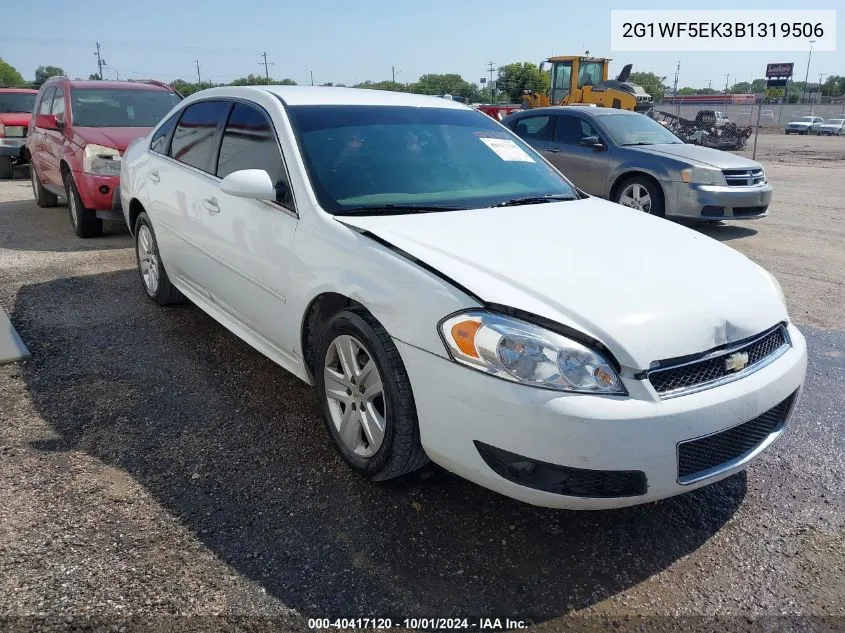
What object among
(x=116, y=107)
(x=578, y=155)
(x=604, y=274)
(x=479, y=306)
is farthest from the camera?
(x=578, y=155)

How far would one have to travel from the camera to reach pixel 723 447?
2.40 metres

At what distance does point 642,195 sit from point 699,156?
844 mm

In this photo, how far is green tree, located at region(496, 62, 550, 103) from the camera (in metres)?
56.4

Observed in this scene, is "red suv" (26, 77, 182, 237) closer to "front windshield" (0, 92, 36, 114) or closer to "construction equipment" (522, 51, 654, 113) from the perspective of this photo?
"front windshield" (0, 92, 36, 114)

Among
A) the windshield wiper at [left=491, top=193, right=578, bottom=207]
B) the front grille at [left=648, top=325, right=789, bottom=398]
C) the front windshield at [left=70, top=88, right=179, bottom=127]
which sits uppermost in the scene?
the front windshield at [left=70, top=88, right=179, bottom=127]

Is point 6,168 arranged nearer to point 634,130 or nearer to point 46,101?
point 46,101

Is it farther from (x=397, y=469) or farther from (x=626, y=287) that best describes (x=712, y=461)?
(x=397, y=469)

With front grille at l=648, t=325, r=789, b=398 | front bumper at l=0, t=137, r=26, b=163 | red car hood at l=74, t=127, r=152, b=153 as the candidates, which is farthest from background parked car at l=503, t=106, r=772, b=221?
front bumper at l=0, t=137, r=26, b=163

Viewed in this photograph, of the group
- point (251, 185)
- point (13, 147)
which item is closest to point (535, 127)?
point (251, 185)

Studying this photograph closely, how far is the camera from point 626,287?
2494 mm

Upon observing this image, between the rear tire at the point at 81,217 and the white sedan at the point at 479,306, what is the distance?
402 centimetres

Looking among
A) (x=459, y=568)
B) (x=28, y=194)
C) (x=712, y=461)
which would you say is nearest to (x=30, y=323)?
(x=459, y=568)

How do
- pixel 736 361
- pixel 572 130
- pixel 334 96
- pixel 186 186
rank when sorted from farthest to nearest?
pixel 572 130, pixel 186 186, pixel 334 96, pixel 736 361

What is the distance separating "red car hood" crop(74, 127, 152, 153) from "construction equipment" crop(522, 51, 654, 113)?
55.0 ft
